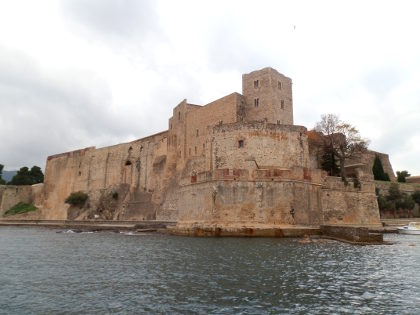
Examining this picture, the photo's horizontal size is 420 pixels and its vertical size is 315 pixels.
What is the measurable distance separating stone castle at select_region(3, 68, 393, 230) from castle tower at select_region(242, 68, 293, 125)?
3.0 inches

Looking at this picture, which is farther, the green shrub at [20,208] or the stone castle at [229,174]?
the green shrub at [20,208]

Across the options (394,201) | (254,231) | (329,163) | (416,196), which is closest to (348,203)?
(329,163)

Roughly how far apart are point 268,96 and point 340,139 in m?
6.34

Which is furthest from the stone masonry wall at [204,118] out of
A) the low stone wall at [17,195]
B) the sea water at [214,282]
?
the low stone wall at [17,195]

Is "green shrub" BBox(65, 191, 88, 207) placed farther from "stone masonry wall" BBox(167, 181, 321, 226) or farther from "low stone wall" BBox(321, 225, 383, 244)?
"low stone wall" BBox(321, 225, 383, 244)

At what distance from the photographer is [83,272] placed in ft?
36.8

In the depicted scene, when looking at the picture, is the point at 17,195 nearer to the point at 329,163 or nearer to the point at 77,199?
the point at 77,199

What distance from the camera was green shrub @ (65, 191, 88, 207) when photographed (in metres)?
47.3

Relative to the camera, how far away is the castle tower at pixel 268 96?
30.6 meters

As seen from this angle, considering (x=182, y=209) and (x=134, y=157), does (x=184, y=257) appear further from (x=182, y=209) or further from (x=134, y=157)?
(x=134, y=157)

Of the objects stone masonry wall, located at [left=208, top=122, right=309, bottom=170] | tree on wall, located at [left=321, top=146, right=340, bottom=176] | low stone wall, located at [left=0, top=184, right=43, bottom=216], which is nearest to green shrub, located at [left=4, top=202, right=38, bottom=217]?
low stone wall, located at [left=0, top=184, right=43, bottom=216]

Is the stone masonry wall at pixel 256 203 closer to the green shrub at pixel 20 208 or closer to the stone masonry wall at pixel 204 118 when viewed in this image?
the stone masonry wall at pixel 204 118

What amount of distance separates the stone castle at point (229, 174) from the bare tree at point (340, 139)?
3.05 ft

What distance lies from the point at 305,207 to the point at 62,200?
36897 millimetres
